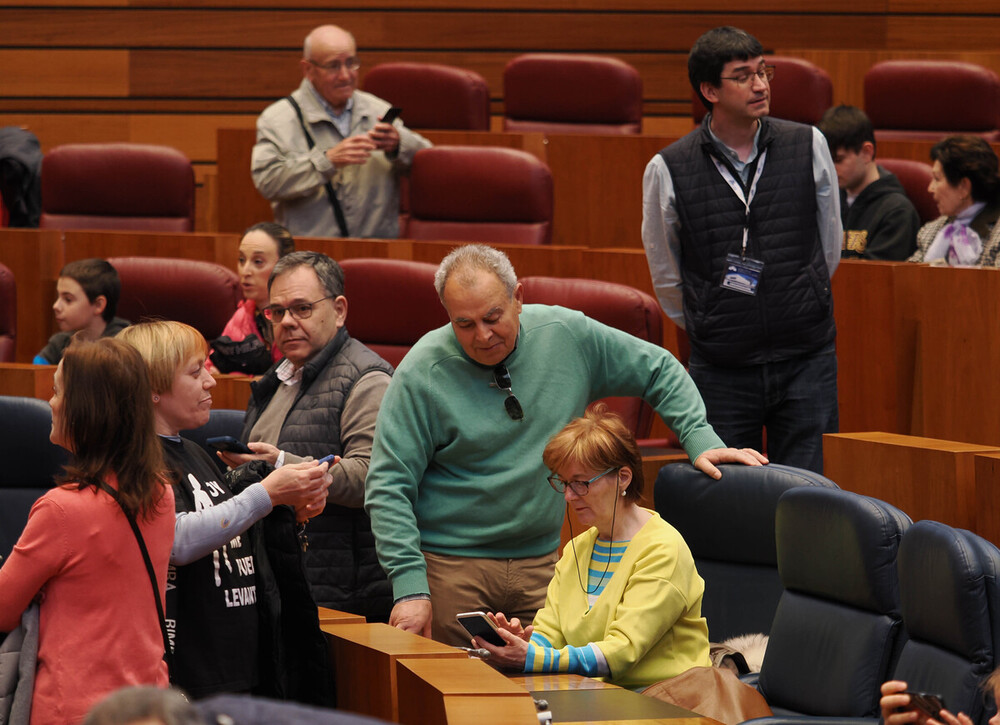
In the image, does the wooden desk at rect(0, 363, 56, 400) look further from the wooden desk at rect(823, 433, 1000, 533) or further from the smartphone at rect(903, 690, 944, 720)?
the smartphone at rect(903, 690, 944, 720)

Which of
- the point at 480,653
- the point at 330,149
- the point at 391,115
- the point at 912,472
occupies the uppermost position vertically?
the point at 391,115

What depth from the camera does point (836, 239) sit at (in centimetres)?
306

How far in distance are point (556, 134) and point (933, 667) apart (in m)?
3.08

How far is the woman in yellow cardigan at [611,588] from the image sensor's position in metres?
2.16

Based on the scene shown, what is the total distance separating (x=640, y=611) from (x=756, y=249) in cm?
112

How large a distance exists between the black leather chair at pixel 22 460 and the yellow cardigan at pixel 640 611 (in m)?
0.95

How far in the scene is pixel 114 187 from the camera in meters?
4.79

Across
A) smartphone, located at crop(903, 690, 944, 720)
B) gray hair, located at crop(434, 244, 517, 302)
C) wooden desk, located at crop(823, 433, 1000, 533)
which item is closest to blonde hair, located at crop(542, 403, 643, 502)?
gray hair, located at crop(434, 244, 517, 302)

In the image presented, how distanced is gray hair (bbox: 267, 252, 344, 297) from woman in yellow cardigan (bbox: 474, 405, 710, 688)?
2.25 ft

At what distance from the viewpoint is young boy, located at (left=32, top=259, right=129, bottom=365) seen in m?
3.76

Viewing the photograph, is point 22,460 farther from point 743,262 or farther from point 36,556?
point 743,262

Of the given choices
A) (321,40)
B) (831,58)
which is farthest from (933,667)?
(831,58)

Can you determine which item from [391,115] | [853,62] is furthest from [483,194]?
[853,62]

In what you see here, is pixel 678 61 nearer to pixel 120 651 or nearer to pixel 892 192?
pixel 892 192
